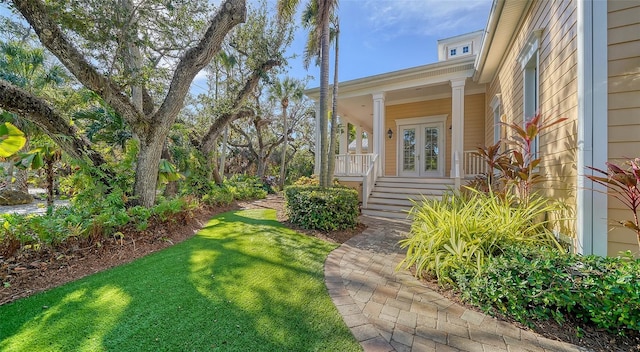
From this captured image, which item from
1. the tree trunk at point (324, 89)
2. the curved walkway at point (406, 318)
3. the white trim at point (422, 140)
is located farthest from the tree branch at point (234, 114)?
the curved walkway at point (406, 318)

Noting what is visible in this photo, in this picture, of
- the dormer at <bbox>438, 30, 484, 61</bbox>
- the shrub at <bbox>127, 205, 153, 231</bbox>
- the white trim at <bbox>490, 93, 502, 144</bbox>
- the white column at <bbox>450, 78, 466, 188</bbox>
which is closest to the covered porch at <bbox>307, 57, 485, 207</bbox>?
the white column at <bbox>450, 78, 466, 188</bbox>

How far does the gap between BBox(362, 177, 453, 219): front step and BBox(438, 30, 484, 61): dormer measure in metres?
8.77

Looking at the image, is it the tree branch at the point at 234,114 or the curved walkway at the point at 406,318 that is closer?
the curved walkway at the point at 406,318

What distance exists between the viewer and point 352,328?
2186 millimetres

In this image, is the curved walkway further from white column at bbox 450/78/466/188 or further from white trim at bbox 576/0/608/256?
white column at bbox 450/78/466/188

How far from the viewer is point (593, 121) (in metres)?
2.61

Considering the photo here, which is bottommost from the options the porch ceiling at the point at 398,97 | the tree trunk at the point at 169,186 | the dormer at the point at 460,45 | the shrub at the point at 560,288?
the shrub at the point at 560,288

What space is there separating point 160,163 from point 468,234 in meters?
6.38

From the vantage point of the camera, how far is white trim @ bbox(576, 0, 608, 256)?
2.59m

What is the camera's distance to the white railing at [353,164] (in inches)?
332

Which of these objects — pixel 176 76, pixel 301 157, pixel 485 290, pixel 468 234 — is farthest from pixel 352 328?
pixel 301 157

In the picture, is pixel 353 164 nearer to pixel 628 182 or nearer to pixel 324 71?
pixel 324 71

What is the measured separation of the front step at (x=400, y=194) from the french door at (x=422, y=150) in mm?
2083

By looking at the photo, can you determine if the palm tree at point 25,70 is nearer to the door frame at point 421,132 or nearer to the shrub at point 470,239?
the door frame at point 421,132
